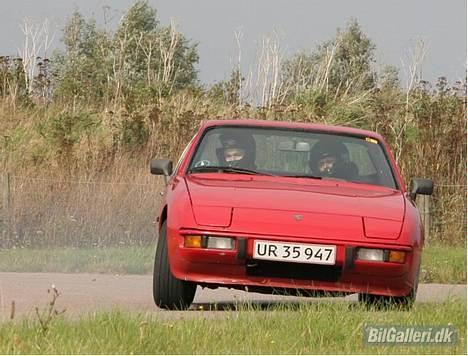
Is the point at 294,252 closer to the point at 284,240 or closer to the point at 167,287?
the point at 284,240

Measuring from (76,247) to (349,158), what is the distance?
8483 mm

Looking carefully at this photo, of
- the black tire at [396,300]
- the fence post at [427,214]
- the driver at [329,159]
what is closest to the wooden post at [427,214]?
the fence post at [427,214]

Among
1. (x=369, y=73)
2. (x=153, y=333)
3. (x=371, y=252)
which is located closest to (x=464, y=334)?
(x=371, y=252)

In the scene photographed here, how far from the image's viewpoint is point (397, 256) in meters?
10.3

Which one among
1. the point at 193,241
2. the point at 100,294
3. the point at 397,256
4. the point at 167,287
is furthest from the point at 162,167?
the point at 397,256

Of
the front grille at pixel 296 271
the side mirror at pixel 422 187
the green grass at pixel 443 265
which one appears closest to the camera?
the front grille at pixel 296 271

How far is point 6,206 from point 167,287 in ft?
32.9

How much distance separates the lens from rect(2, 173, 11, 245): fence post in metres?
19.9

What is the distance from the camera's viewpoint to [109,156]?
76.7 feet

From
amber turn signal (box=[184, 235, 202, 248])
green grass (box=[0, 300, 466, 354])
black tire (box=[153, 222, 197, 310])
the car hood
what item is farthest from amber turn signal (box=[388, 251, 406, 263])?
black tire (box=[153, 222, 197, 310])

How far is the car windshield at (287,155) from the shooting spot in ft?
38.3

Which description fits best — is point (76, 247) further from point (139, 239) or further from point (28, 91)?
point (28, 91)

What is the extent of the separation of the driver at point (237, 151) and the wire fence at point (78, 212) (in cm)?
835

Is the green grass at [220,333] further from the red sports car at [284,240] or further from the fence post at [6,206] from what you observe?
the fence post at [6,206]
